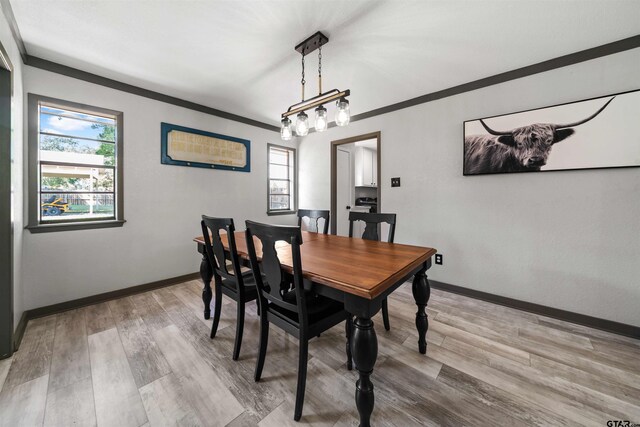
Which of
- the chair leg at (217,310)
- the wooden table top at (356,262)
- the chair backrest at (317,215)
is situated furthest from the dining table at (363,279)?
the chair backrest at (317,215)

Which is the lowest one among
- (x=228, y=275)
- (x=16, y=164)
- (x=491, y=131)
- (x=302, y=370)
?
(x=302, y=370)

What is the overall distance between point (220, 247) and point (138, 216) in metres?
1.69

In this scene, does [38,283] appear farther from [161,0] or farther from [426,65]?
[426,65]

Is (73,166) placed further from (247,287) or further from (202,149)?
(247,287)

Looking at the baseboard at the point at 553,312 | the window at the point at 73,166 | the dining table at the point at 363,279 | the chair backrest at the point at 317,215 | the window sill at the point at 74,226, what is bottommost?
the baseboard at the point at 553,312

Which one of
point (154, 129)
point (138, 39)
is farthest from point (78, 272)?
point (138, 39)

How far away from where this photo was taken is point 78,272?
2.42 m

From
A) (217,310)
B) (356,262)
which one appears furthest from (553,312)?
(217,310)

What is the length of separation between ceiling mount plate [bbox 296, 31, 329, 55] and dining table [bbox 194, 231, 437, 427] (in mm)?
1647

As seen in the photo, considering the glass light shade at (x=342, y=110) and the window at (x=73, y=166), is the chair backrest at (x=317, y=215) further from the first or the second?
the window at (x=73, y=166)

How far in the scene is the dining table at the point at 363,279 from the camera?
1075 millimetres

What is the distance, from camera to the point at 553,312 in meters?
2.25

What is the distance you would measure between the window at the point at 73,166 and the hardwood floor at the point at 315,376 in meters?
1.00

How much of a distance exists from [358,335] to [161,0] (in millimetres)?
2337
